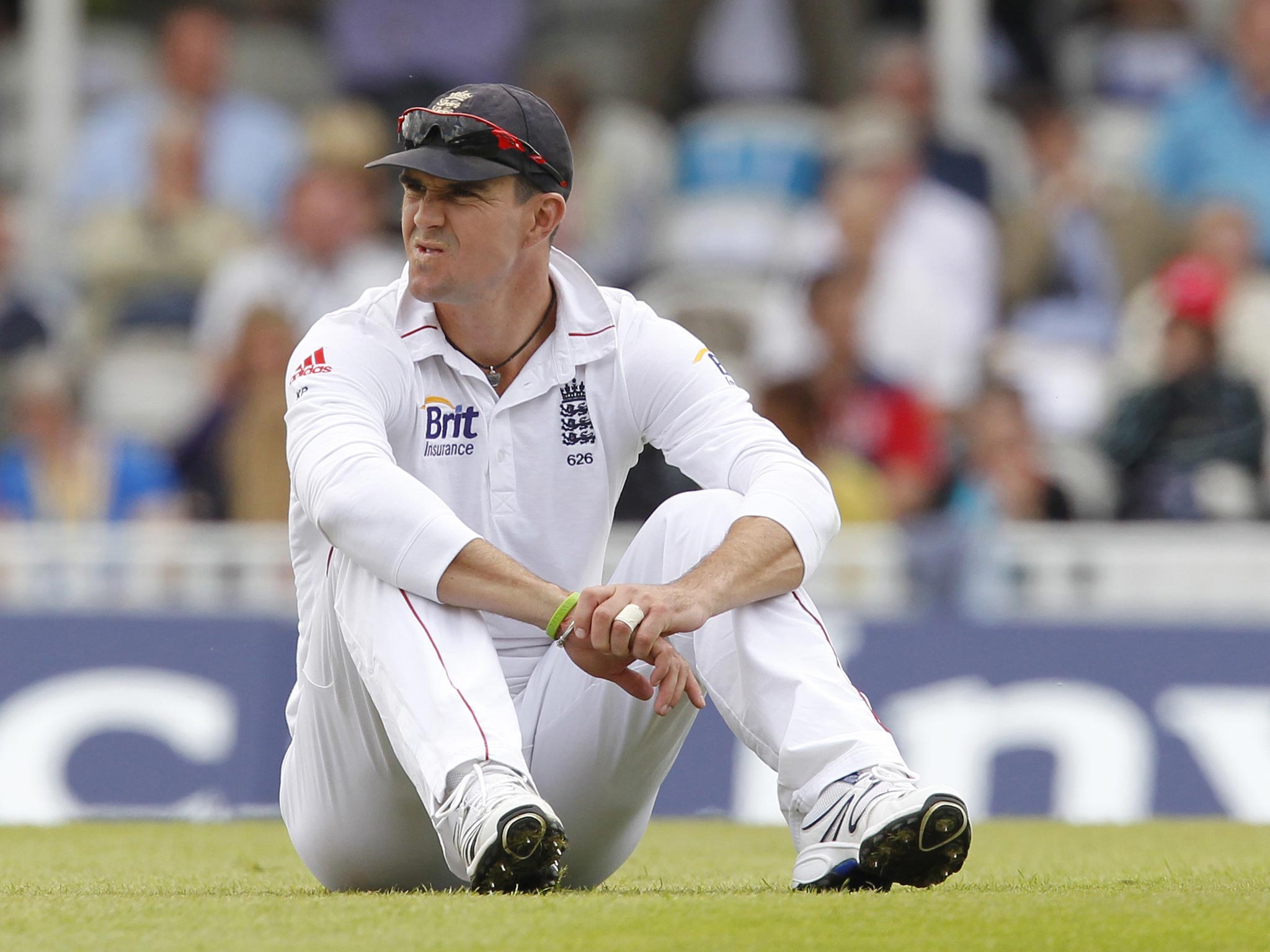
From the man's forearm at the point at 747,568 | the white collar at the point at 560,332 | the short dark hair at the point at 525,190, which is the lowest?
the man's forearm at the point at 747,568

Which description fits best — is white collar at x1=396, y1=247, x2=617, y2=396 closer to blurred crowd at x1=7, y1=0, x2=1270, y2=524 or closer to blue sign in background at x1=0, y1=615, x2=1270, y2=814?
blue sign in background at x1=0, y1=615, x2=1270, y2=814

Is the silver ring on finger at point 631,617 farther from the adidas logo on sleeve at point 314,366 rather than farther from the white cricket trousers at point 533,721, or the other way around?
the adidas logo on sleeve at point 314,366

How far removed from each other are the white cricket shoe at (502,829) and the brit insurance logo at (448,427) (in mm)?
744

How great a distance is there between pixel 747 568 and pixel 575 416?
1.91 feet

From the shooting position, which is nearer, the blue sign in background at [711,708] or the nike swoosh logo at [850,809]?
the nike swoosh logo at [850,809]

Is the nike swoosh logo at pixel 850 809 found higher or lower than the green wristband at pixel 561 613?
lower

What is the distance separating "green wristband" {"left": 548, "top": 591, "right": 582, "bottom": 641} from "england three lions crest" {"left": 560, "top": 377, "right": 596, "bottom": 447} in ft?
1.63

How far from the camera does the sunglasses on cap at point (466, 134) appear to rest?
11.9 feet

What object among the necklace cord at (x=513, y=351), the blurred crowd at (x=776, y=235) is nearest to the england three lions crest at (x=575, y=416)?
the necklace cord at (x=513, y=351)

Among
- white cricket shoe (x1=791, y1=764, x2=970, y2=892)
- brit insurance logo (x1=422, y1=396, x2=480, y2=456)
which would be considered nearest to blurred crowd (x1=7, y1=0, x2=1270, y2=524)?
brit insurance logo (x1=422, y1=396, x2=480, y2=456)

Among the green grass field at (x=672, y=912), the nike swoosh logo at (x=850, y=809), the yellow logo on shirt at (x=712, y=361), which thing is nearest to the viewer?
the green grass field at (x=672, y=912)

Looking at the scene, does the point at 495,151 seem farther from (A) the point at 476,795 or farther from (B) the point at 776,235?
(B) the point at 776,235

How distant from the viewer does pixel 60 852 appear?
5.02m

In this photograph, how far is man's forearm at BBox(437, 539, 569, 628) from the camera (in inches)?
133
